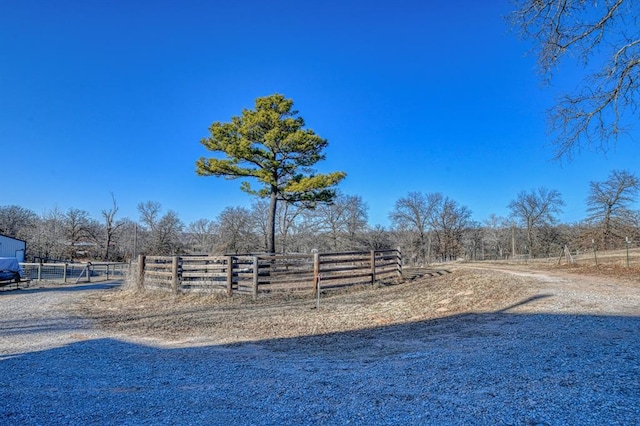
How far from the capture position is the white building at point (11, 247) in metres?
28.5

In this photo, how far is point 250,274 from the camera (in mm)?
→ 12250

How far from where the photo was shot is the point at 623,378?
3625 millimetres

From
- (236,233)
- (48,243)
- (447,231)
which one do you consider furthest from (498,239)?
(48,243)

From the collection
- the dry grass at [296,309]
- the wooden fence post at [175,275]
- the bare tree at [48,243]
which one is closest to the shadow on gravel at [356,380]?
the dry grass at [296,309]

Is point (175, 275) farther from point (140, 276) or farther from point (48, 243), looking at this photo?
point (48, 243)

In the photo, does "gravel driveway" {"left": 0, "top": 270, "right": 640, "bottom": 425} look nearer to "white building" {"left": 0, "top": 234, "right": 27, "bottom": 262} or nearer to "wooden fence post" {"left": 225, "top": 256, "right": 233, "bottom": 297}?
"wooden fence post" {"left": 225, "top": 256, "right": 233, "bottom": 297}

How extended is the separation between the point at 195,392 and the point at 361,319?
17.1 feet

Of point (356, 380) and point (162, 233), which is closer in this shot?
point (356, 380)

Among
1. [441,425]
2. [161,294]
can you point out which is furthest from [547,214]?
[441,425]

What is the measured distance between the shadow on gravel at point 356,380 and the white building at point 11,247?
30492 millimetres

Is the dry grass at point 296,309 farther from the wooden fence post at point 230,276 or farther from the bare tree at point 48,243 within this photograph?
the bare tree at point 48,243

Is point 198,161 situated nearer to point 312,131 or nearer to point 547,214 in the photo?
point 312,131

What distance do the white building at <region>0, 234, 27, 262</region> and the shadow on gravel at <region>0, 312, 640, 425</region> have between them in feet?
100

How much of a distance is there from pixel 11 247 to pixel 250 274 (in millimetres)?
29495
